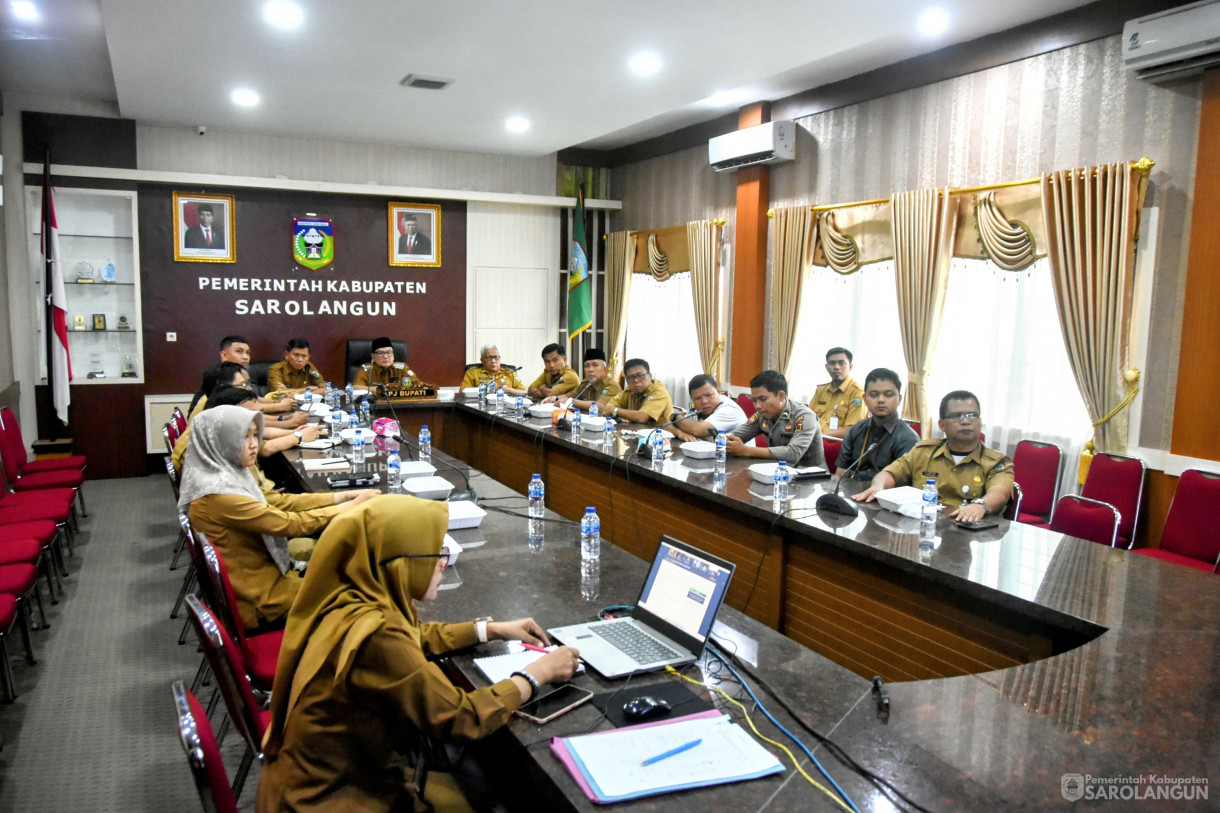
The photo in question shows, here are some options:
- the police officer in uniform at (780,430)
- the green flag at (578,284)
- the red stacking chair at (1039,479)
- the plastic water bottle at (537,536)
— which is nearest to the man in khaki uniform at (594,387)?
the green flag at (578,284)

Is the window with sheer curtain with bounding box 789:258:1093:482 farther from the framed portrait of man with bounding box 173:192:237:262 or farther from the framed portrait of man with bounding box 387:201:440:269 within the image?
the framed portrait of man with bounding box 173:192:237:262

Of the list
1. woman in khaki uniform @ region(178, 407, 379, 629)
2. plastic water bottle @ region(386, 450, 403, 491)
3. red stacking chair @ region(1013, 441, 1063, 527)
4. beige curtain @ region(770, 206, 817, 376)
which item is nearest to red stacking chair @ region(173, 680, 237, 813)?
woman in khaki uniform @ region(178, 407, 379, 629)

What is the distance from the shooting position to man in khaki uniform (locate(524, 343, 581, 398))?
6.58 m

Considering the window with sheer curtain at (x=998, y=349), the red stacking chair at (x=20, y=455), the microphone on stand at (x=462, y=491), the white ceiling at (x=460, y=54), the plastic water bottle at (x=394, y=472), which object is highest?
the white ceiling at (x=460, y=54)

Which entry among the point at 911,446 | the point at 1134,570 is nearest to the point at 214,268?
the point at 911,446

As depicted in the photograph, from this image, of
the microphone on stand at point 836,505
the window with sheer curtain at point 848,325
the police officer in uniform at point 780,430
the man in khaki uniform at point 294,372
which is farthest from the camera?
the man in khaki uniform at point 294,372

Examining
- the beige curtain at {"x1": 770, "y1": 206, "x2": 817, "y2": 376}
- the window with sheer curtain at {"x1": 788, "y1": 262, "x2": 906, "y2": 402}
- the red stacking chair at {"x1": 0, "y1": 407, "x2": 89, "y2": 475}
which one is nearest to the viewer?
the red stacking chair at {"x1": 0, "y1": 407, "x2": 89, "y2": 475}

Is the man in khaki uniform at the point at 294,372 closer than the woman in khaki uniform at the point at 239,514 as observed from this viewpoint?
No

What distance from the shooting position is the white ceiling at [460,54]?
385 centimetres

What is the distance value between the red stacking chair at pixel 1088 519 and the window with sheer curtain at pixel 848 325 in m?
1.72

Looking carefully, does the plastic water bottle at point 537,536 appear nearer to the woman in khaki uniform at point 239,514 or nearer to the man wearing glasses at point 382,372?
the woman in khaki uniform at point 239,514

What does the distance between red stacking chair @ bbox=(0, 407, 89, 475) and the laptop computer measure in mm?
4246

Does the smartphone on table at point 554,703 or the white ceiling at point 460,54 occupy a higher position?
the white ceiling at point 460,54

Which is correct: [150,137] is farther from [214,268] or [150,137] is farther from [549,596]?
[549,596]
